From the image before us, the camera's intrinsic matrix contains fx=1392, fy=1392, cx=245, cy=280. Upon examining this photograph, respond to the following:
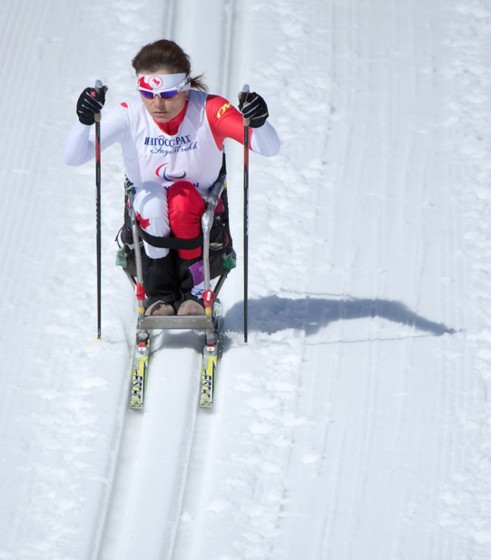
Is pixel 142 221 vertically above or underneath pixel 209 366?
above

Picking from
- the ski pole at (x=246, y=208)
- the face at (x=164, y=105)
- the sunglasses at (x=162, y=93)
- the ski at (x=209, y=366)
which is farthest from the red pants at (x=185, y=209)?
the ski at (x=209, y=366)

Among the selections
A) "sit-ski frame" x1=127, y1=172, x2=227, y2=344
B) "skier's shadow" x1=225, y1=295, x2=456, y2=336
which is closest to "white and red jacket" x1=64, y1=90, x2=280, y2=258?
"sit-ski frame" x1=127, y1=172, x2=227, y2=344

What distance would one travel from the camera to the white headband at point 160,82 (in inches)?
265

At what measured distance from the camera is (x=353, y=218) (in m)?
8.36

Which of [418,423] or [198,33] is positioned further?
[198,33]

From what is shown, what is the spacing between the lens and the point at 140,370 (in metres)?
7.33

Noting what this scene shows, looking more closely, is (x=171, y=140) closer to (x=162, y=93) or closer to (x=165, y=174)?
(x=165, y=174)

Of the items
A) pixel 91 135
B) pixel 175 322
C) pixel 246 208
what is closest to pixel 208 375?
Result: pixel 175 322

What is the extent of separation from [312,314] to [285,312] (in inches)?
5.9

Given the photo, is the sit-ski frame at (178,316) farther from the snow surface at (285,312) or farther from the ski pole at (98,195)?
the snow surface at (285,312)

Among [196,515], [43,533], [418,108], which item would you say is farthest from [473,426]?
[418,108]

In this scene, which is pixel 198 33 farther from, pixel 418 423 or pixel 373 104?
pixel 418 423

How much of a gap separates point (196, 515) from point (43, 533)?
732 millimetres

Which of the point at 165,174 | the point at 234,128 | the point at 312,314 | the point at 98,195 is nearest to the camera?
the point at 234,128
